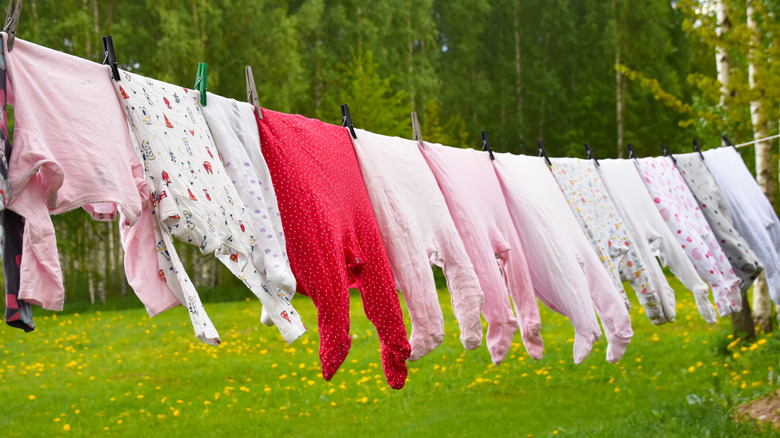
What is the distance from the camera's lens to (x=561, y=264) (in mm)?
2699

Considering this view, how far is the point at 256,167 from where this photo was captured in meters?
1.92

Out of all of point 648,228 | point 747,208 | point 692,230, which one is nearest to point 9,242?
point 648,228

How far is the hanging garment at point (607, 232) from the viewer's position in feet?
9.84

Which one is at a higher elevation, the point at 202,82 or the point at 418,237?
the point at 202,82

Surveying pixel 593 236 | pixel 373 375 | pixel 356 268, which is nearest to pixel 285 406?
pixel 373 375

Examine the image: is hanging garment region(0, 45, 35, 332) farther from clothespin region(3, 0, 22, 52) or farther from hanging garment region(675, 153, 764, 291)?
hanging garment region(675, 153, 764, 291)

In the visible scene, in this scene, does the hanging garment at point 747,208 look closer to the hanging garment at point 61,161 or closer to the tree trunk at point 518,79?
the hanging garment at point 61,161

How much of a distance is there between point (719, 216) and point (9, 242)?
3.24 m

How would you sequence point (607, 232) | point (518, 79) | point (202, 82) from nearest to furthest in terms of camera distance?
point (202, 82) → point (607, 232) → point (518, 79)

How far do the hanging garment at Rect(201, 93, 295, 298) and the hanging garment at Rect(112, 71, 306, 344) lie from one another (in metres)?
0.03

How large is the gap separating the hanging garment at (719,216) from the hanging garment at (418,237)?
5.72 ft

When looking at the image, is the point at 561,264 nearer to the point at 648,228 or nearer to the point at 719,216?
the point at 648,228

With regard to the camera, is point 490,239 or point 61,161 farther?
point 490,239

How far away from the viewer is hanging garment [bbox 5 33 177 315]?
1.33m
